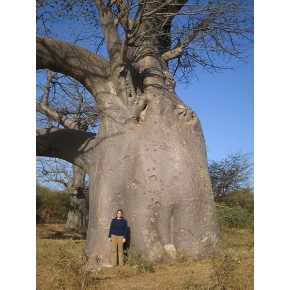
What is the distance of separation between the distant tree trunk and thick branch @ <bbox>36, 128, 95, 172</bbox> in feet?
19.0

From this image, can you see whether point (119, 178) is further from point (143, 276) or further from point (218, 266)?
point (218, 266)

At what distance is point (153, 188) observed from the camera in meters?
5.13

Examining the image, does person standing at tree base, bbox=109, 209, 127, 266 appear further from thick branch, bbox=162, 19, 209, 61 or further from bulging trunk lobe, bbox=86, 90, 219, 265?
thick branch, bbox=162, 19, 209, 61

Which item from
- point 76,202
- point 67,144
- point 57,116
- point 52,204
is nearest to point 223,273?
point 67,144

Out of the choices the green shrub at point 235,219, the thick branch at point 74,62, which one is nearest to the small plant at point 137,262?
the thick branch at point 74,62

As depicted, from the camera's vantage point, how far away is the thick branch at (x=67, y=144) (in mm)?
6305

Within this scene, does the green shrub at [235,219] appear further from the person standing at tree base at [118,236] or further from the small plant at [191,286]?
the small plant at [191,286]

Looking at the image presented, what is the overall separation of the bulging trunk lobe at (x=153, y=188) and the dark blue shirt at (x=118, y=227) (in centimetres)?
9

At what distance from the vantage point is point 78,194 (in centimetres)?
1259

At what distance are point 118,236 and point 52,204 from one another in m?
9.91

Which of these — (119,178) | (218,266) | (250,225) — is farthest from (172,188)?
(250,225)

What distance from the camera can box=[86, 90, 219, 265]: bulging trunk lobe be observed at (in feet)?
16.8

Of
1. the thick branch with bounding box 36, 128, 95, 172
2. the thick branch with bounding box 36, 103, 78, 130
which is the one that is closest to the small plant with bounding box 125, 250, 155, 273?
the thick branch with bounding box 36, 128, 95, 172
